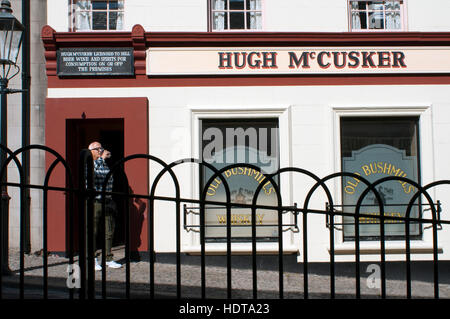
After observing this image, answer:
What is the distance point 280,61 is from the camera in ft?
22.9

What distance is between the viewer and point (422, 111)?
6969 millimetres

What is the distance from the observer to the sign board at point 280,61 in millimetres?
6941

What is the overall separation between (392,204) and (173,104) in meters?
4.13

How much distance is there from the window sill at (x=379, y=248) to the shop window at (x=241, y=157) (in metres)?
1.16

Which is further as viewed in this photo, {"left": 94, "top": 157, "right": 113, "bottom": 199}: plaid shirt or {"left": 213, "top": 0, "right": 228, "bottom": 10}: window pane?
{"left": 213, "top": 0, "right": 228, "bottom": 10}: window pane

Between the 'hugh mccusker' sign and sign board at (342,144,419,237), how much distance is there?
164 inches

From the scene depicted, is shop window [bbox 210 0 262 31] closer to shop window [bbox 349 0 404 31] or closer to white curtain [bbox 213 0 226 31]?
white curtain [bbox 213 0 226 31]

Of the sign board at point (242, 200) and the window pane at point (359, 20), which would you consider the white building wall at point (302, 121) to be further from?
the window pane at point (359, 20)

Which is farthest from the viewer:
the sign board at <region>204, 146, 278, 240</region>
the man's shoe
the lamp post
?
the sign board at <region>204, 146, 278, 240</region>

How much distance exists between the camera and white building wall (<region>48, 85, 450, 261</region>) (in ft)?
22.4

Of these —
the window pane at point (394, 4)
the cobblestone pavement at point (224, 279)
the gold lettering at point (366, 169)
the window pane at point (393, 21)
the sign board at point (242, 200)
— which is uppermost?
the window pane at point (394, 4)

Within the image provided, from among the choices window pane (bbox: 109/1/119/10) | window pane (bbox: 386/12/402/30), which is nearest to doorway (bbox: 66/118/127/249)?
window pane (bbox: 109/1/119/10)

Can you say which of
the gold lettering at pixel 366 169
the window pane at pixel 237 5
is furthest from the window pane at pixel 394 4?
the gold lettering at pixel 366 169

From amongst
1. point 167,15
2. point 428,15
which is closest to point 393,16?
point 428,15
